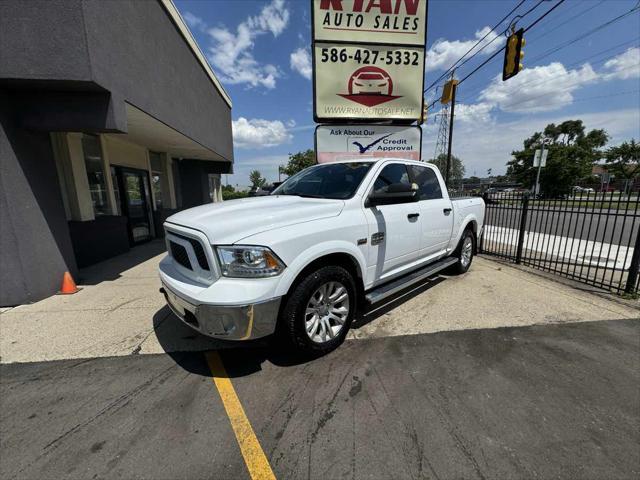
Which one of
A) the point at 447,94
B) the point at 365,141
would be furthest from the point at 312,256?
the point at 447,94

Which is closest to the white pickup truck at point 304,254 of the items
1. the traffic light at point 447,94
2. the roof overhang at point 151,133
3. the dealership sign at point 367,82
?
the roof overhang at point 151,133

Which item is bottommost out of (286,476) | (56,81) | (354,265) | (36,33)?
(286,476)

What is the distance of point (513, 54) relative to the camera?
25.3 feet

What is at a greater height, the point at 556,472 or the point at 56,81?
the point at 56,81

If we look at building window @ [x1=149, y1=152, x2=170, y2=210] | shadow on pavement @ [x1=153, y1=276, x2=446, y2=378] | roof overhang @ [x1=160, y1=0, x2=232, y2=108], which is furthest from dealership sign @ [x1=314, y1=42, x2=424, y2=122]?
building window @ [x1=149, y1=152, x2=170, y2=210]

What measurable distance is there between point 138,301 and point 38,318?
1127 millimetres

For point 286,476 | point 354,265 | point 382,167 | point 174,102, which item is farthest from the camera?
point 174,102

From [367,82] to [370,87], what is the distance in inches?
5.7

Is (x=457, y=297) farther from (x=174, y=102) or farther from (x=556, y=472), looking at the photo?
(x=174, y=102)

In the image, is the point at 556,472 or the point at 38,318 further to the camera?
the point at 38,318

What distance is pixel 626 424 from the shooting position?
2084 mm

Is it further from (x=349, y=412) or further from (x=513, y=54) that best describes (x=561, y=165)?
(x=349, y=412)

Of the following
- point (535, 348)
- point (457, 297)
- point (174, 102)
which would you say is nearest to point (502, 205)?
point (457, 297)

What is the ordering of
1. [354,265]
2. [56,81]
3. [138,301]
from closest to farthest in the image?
[354,265], [56,81], [138,301]
